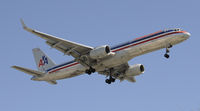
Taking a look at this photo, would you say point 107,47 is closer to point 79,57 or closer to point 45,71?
point 79,57

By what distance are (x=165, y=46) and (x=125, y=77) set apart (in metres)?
11.2

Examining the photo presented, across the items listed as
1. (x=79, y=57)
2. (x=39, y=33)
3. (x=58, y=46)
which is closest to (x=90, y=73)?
(x=79, y=57)

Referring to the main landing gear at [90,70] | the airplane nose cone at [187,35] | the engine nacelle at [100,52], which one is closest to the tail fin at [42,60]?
the main landing gear at [90,70]

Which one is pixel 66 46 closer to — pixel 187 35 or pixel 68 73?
pixel 68 73

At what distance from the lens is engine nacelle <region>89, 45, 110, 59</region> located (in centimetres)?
4994

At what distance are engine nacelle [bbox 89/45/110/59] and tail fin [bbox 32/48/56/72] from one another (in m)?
11.5

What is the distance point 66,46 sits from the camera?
168ft

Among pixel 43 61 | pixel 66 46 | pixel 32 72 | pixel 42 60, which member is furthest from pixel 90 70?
pixel 42 60

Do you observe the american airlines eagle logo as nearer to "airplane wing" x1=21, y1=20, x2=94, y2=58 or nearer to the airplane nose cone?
"airplane wing" x1=21, y1=20, x2=94, y2=58

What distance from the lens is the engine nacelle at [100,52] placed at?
49.9m

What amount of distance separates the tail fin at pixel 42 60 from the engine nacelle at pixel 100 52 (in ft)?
37.8

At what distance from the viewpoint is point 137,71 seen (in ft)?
190

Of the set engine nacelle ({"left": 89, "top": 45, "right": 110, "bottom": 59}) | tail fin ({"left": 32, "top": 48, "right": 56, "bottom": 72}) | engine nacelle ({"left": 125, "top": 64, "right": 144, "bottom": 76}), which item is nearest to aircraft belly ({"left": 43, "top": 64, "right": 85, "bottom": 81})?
tail fin ({"left": 32, "top": 48, "right": 56, "bottom": 72})

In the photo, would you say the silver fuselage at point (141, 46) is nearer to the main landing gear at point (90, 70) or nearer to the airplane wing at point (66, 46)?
the main landing gear at point (90, 70)
